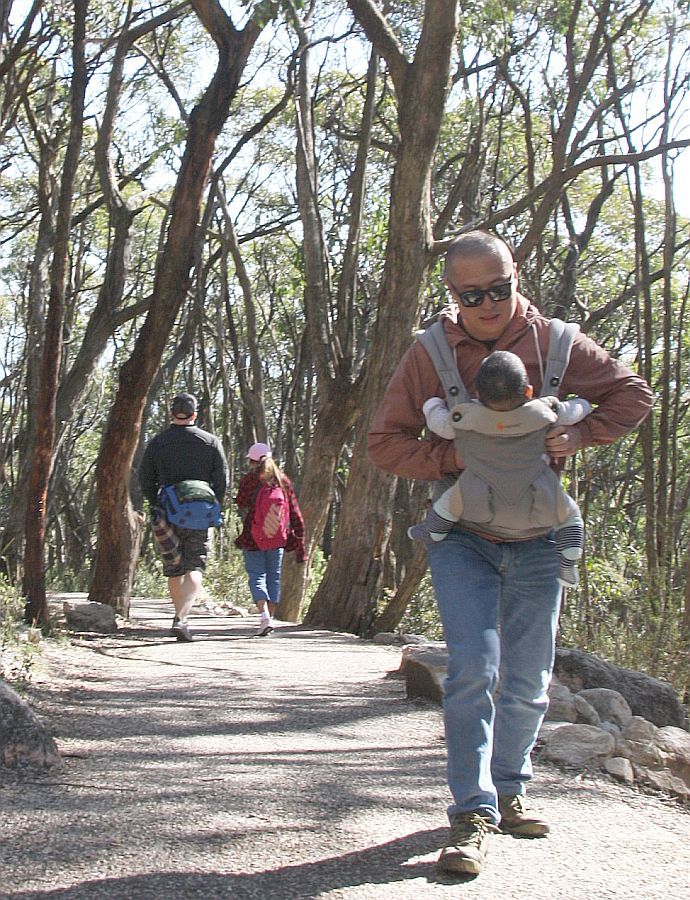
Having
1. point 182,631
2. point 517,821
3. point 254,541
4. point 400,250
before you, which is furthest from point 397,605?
point 517,821

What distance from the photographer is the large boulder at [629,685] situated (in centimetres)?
751

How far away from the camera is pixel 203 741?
245 inches

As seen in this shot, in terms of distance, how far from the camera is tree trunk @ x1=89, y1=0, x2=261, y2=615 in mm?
12594

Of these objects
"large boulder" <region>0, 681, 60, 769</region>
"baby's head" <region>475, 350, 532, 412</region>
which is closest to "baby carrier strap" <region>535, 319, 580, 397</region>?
"baby's head" <region>475, 350, 532, 412</region>

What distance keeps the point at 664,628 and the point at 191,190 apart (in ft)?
20.8

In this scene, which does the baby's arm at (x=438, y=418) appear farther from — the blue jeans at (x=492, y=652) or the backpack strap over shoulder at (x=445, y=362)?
the blue jeans at (x=492, y=652)

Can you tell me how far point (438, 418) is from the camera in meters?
4.23

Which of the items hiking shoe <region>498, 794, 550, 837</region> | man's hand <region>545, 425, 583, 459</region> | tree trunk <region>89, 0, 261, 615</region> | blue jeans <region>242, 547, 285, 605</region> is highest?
tree trunk <region>89, 0, 261, 615</region>

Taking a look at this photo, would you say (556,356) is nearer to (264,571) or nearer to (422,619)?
(264,571)

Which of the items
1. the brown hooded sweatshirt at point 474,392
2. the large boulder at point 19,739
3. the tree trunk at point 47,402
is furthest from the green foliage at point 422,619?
the brown hooded sweatshirt at point 474,392

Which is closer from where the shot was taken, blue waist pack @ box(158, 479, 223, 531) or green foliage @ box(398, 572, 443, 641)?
blue waist pack @ box(158, 479, 223, 531)

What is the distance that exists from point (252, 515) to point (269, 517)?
0.19m

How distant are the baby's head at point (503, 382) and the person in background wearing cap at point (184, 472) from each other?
7418 millimetres

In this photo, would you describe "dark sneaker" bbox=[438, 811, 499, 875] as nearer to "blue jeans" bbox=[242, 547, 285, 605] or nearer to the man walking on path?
the man walking on path
